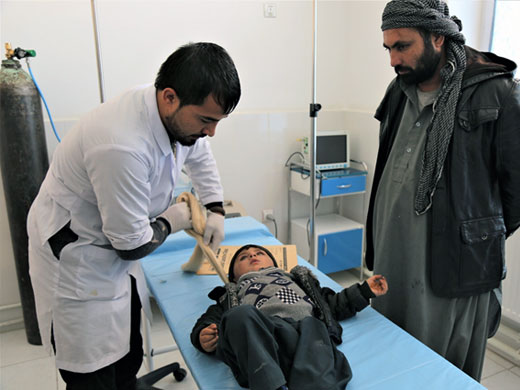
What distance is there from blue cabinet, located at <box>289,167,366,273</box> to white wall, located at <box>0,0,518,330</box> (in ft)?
0.60

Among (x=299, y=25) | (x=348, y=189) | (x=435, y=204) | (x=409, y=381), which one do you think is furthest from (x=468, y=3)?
(x=409, y=381)

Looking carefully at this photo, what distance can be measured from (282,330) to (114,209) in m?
0.57

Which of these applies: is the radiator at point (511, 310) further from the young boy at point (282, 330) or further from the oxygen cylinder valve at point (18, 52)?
the oxygen cylinder valve at point (18, 52)

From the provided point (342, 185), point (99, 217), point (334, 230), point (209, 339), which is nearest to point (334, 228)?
point (334, 230)

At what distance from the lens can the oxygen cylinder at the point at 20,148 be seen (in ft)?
7.21

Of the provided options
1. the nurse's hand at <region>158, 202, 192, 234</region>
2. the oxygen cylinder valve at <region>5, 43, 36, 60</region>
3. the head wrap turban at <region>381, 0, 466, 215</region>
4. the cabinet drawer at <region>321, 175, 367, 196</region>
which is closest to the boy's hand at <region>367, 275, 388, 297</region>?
the head wrap turban at <region>381, 0, 466, 215</region>

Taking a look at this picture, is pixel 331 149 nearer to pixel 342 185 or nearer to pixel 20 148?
pixel 342 185

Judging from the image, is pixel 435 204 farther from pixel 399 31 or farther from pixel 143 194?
pixel 143 194

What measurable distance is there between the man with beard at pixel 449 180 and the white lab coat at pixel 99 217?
80 cm

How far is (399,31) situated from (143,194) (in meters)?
0.96

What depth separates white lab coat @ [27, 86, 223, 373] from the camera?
1101 mm

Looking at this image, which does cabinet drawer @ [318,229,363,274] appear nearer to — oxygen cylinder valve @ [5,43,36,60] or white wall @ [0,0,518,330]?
white wall @ [0,0,518,330]

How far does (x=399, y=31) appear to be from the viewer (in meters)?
1.35

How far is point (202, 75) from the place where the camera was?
40.6 inches
